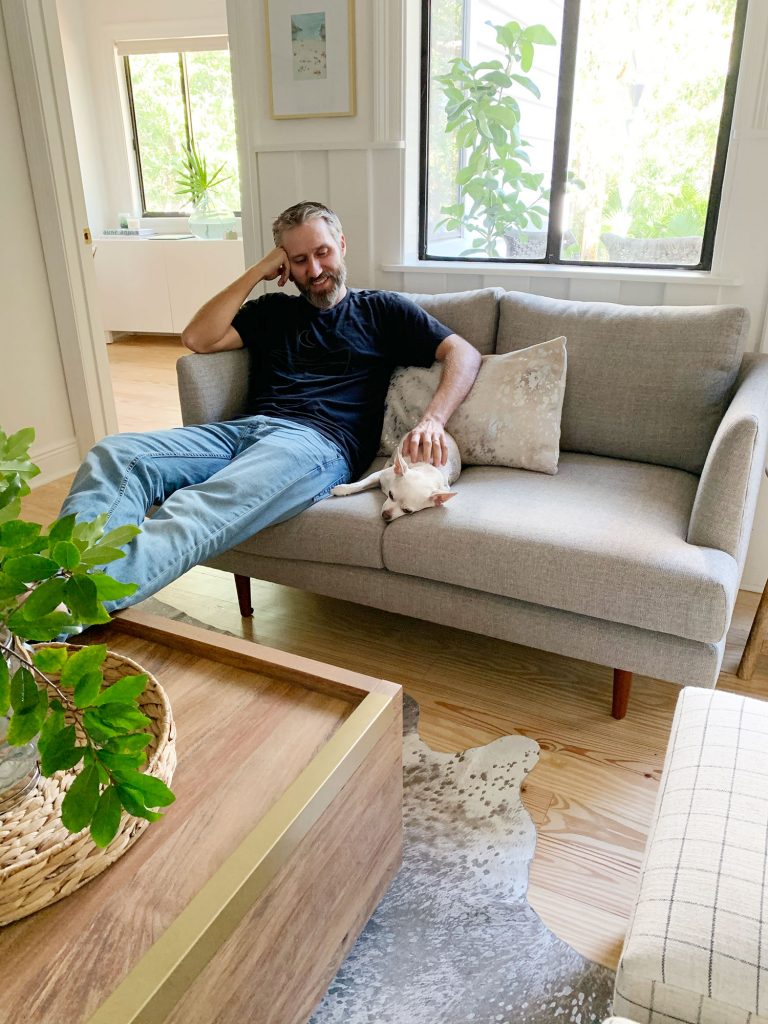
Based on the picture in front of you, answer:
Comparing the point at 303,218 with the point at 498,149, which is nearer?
the point at 303,218

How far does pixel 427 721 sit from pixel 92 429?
2.34 metres

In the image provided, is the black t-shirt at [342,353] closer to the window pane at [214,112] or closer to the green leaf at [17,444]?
the green leaf at [17,444]

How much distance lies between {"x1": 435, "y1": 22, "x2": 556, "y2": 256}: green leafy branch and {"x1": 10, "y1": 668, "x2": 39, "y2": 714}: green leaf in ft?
7.57

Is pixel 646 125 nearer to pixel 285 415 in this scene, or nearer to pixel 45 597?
pixel 285 415

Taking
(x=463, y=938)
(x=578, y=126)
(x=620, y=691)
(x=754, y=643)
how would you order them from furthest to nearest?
(x=578, y=126)
(x=754, y=643)
(x=620, y=691)
(x=463, y=938)

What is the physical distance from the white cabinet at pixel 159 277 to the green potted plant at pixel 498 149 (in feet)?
10.3

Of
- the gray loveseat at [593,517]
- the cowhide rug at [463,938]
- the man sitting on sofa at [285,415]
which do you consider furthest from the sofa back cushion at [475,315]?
the cowhide rug at [463,938]

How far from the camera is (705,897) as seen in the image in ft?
2.77

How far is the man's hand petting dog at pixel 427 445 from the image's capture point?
1955mm

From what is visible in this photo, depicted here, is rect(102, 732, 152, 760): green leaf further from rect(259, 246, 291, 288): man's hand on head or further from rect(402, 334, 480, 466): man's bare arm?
rect(259, 246, 291, 288): man's hand on head

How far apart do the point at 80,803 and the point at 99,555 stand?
208 mm

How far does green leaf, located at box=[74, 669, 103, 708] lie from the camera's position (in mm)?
662

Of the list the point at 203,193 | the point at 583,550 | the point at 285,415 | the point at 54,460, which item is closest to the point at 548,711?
the point at 583,550

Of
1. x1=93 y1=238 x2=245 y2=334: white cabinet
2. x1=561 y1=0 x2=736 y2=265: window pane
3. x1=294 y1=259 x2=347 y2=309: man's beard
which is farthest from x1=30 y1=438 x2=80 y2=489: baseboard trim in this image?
x1=93 y1=238 x2=245 y2=334: white cabinet
